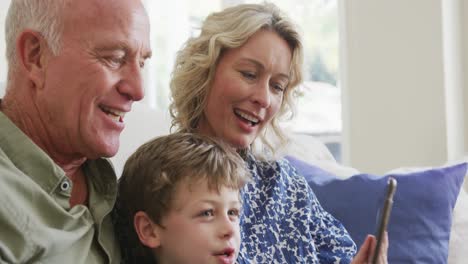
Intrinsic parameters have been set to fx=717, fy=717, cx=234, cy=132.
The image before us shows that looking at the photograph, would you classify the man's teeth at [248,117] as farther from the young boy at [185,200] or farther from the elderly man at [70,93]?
the elderly man at [70,93]

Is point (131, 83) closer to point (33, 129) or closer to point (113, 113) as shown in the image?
point (113, 113)

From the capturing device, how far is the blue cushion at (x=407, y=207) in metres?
2.05

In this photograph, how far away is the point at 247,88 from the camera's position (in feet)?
5.91

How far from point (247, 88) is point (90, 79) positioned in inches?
19.4

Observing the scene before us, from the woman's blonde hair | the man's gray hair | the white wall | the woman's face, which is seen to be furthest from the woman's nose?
the white wall

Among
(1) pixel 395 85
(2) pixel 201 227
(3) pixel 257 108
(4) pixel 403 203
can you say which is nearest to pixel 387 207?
(2) pixel 201 227

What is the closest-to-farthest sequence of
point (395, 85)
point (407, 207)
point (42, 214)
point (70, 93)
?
point (42, 214) < point (70, 93) < point (407, 207) < point (395, 85)

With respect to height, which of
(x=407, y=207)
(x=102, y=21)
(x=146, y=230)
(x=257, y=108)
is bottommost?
(x=407, y=207)

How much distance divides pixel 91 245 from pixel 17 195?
226 mm

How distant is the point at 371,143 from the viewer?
129 inches

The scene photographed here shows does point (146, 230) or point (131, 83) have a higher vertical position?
point (131, 83)

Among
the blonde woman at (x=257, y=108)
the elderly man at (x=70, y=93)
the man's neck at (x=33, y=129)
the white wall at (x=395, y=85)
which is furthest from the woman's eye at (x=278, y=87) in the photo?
the white wall at (x=395, y=85)

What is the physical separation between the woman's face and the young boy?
9.1 inches

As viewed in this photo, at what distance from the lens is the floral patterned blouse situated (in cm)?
175
